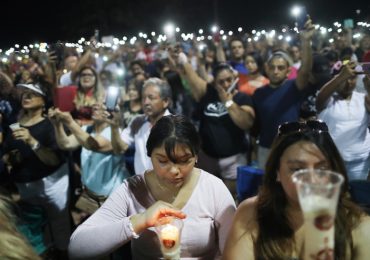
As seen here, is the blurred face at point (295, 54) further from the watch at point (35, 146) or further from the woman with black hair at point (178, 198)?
the woman with black hair at point (178, 198)

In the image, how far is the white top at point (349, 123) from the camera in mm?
4562

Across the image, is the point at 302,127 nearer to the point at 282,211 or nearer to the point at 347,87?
the point at 282,211

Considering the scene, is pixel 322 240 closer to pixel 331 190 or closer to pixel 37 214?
pixel 331 190

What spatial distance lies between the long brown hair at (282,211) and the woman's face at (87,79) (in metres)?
4.59

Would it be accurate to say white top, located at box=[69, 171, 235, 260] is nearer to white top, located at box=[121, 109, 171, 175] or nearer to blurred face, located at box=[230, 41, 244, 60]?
white top, located at box=[121, 109, 171, 175]

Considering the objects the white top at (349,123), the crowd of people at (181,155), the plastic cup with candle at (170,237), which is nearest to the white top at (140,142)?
the crowd of people at (181,155)

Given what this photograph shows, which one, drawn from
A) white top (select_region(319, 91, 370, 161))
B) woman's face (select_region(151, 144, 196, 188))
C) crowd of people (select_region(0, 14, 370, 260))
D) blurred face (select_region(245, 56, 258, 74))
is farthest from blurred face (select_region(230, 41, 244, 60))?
woman's face (select_region(151, 144, 196, 188))

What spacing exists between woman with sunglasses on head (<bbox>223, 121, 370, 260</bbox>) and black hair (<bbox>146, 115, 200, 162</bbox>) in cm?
47

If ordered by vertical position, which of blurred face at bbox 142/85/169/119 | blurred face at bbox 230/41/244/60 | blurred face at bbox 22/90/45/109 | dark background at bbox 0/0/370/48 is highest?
dark background at bbox 0/0/370/48

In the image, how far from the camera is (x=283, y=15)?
967 inches

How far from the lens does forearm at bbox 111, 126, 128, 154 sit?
13.2 feet

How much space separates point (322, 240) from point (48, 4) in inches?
1281

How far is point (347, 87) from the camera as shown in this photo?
4598 mm

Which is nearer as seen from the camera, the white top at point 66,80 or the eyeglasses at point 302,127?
the eyeglasses at point 302,127
